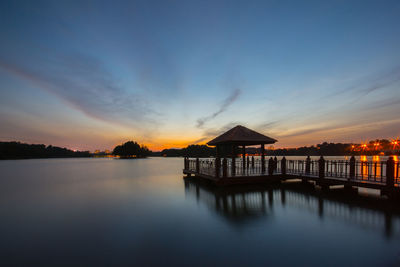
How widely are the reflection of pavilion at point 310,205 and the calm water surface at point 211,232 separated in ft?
0.11

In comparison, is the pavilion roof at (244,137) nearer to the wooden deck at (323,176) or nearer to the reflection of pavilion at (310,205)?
the wooden deck at (323,176)

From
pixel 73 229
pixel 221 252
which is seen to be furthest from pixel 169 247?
pixel 73 229

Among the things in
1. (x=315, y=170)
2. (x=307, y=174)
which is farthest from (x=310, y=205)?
(x=315, y=170)

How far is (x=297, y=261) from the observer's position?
4.32 meters

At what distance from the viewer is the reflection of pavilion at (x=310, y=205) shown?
254 inches

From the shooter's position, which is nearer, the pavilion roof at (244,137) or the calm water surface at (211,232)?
the calm water surface at (211,232)

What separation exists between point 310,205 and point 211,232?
5.10m

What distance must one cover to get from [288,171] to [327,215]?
6.66 meters

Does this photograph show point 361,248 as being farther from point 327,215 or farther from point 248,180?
point 248,180

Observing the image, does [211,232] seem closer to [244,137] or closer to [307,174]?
[244,137]

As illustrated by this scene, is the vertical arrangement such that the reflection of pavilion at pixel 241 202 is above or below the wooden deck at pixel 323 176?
below

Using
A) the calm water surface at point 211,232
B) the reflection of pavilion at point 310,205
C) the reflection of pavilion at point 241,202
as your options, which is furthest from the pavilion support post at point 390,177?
the reflection of pavilion at point 241,202

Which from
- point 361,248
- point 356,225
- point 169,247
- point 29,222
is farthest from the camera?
point 29,222

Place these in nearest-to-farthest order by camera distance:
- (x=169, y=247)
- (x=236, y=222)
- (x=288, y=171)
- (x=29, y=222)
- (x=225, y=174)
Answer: (x=169, y=247)
(x=236, y=222)
(x=29, y=222)
(x=225, y=174)
(x=288, y=171)
